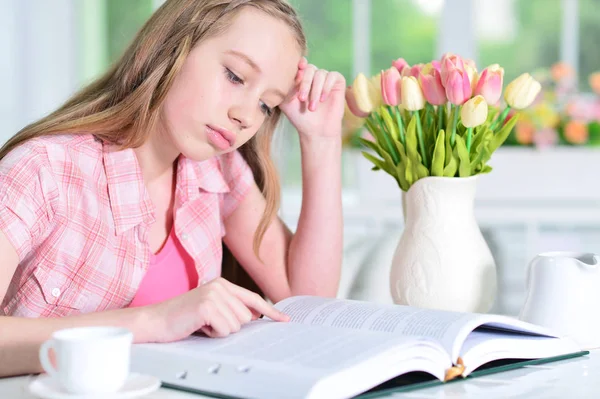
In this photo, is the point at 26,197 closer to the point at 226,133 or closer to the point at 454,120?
the point at 226,133

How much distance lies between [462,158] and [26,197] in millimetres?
675

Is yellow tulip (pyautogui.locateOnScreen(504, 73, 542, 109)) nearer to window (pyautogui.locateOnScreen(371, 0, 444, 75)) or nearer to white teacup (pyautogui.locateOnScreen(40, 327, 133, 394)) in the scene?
white teacup (pyautogui.locateOnScreen(40, 327, 133, 394))

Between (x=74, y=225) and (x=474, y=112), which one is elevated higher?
(x=474, y=112)

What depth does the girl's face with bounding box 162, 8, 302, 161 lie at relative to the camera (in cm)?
138

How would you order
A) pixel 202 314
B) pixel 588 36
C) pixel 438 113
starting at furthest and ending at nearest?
pixel 588 36 → pixel 438 113 → pixel 202 314

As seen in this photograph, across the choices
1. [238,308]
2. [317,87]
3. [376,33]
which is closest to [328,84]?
[317,87]

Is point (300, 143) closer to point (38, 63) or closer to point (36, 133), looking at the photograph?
point (36, 133)

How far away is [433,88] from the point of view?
4.47 ft

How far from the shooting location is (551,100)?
335 cm

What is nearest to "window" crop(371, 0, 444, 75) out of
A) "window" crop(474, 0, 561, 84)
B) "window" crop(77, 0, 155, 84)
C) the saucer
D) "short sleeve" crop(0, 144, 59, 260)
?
"window" crop(474, 0, 561, 84)

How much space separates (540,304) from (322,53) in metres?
3.12

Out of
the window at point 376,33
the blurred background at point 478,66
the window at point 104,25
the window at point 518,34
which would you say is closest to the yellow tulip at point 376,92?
the blurred background at point 478,66

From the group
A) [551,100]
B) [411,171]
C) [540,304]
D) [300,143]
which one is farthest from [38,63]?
[540,304]

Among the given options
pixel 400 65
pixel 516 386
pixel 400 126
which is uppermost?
pixel 400 65
